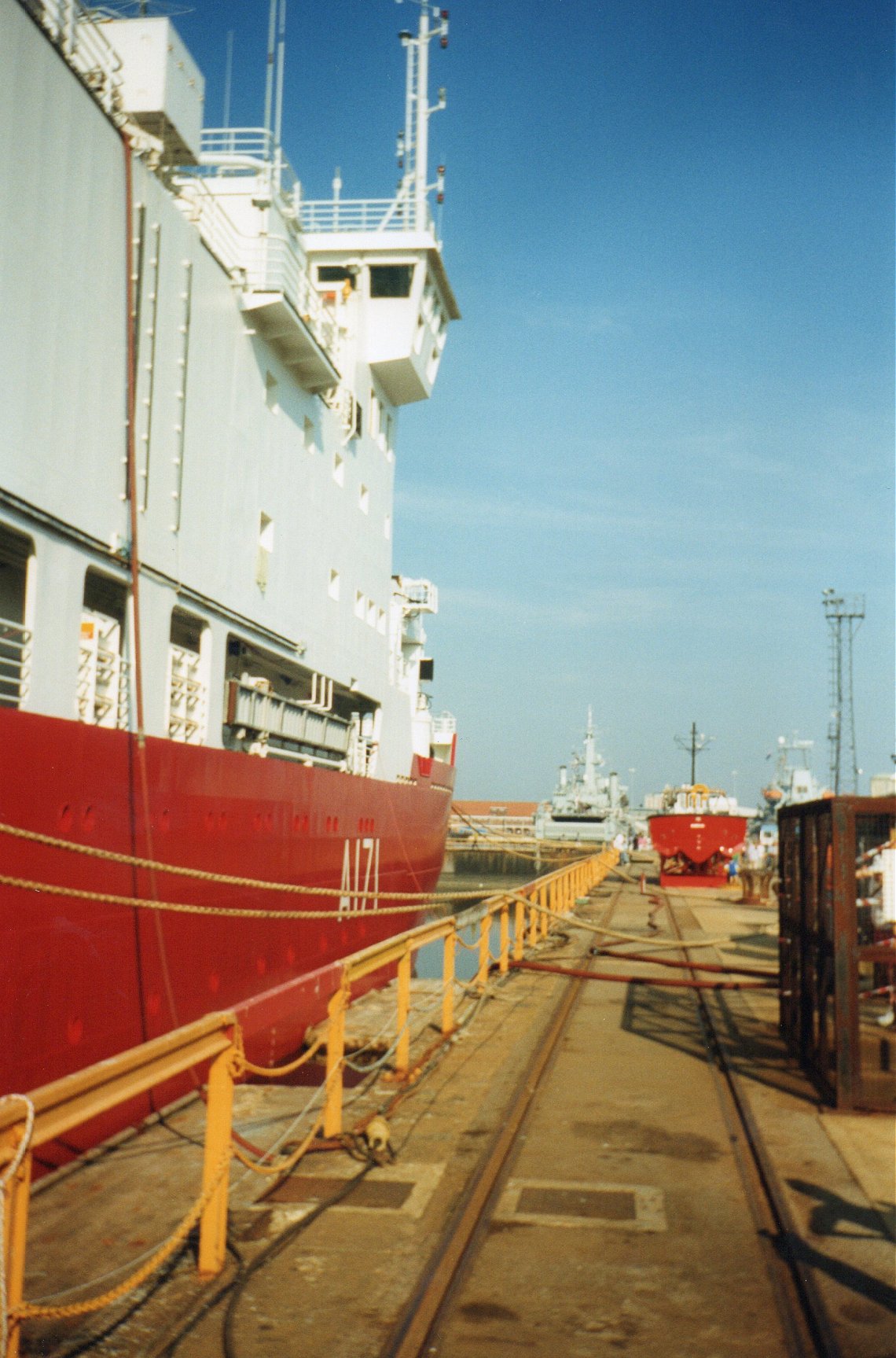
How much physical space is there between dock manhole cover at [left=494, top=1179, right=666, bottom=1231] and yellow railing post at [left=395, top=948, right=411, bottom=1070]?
5.48ft

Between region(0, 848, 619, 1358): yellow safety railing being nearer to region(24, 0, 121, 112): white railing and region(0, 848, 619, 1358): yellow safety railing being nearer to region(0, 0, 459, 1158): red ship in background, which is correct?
region(0, 0, 459, 1158): red ship in background

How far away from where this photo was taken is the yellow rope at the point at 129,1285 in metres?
2.69

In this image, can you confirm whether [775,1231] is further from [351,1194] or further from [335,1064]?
[335,1064]

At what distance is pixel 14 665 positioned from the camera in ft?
24.3

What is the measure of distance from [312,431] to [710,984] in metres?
8.61

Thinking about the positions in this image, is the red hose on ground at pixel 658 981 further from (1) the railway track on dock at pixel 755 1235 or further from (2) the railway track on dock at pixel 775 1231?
(1) the railway track on dock at pixel 755 1235

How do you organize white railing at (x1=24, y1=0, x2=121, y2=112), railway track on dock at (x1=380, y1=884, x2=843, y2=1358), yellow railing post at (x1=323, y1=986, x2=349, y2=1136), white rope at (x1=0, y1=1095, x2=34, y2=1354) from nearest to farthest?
white rope at (x1=0, y1=1095, x2=34, y2=1354)
railway track on dock at (x1=380, y1=884, x2=843, y2=1358)
yellow railing post at (x1=323, y1=986, x2=349, y2=1136)
white railing at (x1=24, y1=0, x2=121, y2=112)

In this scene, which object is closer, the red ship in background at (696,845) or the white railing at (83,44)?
the white railing at (83,44)

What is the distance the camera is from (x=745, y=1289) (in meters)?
3.92

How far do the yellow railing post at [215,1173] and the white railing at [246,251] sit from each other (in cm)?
908

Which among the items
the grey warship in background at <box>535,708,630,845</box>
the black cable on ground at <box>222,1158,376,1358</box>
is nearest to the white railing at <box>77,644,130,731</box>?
the black cable on ground at <box>222,1158,376,1358</box>

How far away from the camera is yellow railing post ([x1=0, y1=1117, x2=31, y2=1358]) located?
8.63 ft

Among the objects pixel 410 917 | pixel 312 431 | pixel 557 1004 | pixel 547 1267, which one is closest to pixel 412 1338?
pixel 547 1267

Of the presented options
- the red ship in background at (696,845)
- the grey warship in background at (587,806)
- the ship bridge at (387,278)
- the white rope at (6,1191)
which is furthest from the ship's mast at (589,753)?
the white rope at (6,1191)
